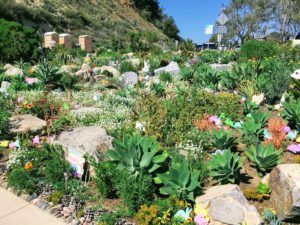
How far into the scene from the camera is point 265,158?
415cm

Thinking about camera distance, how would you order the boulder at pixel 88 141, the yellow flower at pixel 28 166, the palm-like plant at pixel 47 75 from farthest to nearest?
the palm-like plant at pixel 47 75 < the boulder at pixel 88 141 < the yellow flower at pixel 28 166

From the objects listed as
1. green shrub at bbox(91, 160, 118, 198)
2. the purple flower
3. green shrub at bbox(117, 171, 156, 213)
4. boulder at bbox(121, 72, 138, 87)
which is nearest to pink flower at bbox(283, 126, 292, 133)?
the purple flower

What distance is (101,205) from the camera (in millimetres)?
3830

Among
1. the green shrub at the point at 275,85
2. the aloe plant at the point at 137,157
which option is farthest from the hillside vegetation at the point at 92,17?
the aloe plant at the point at 137,157

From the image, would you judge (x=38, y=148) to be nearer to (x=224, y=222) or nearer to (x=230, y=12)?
(x=224, y=222)

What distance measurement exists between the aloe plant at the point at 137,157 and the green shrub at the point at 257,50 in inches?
429

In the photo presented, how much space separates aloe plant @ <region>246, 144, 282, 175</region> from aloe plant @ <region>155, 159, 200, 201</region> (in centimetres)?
89

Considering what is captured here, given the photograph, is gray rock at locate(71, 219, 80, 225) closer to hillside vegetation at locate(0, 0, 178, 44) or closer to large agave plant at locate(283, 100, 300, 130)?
large agave plant at locate(283, 100, 300, 130)

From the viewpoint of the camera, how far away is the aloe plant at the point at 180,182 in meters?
3.69

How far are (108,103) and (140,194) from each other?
4.05 m

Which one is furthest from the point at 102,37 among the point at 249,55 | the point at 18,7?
the point at 249,55

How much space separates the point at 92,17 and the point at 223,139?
36.7 metres

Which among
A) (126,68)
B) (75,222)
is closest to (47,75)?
(126,68)

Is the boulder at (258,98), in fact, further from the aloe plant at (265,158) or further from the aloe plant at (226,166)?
the aloe plant at (226,166)
